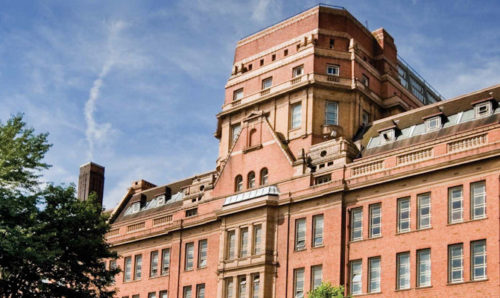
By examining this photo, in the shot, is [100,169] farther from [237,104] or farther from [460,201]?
[460,201]

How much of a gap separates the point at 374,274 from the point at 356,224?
3612mm

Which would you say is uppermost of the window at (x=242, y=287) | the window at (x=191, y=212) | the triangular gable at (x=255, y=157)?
the triangular gable at (x=255, y=157)

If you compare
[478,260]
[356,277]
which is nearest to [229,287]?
[356,277]

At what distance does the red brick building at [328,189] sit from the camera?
49.0 m

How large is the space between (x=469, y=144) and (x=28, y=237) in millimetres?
24892

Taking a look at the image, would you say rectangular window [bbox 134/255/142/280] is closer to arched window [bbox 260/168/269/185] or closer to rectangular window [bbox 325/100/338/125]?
arched window [bbox 260/168/269/185]

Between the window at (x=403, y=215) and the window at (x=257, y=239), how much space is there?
1099cm

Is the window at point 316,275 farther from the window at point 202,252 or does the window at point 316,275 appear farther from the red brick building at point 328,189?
the window at point 202,252

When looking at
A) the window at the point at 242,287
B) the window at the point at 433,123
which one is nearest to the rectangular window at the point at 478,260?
the window at the point at 433,123

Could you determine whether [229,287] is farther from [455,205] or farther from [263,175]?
[455,205]

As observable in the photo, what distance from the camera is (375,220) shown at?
2098 inches

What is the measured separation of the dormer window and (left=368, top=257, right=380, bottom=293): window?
10.9 meters

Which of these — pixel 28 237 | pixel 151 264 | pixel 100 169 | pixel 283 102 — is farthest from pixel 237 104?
pixel 28 237

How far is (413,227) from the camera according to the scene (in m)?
50.8
